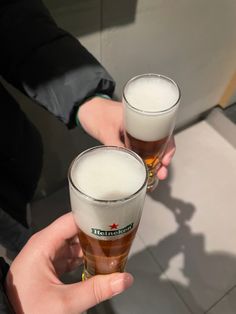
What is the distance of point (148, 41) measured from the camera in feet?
3.16

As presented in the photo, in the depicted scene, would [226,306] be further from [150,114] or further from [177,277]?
[150,114]

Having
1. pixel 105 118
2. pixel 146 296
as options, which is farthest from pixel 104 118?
pixel 146 296

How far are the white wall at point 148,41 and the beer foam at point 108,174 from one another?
44cm

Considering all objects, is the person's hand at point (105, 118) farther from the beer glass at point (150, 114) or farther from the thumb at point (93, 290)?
the thumb at point (93, 290)

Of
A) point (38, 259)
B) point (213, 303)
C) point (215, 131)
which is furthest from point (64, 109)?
point (215, 131)

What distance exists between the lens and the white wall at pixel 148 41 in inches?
32.0

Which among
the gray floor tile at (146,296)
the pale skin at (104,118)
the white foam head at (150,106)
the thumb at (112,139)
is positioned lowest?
the gray floor tile at (146,296)

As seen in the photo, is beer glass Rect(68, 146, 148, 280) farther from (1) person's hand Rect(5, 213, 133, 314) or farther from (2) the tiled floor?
(2) the tiled floor

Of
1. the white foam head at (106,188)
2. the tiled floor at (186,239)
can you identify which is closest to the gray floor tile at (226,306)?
the tiled floor at (186,239)

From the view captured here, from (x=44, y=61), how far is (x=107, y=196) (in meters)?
0.34

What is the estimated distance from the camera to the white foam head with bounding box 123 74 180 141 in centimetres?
56

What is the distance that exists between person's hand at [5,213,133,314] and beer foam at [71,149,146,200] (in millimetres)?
125

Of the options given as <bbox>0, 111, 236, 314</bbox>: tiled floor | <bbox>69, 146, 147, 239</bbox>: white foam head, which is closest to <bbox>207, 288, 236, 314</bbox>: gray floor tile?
<bbox>0, 111, 236, 314</bbox>: tiled floor

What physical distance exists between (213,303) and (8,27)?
3.04ft
